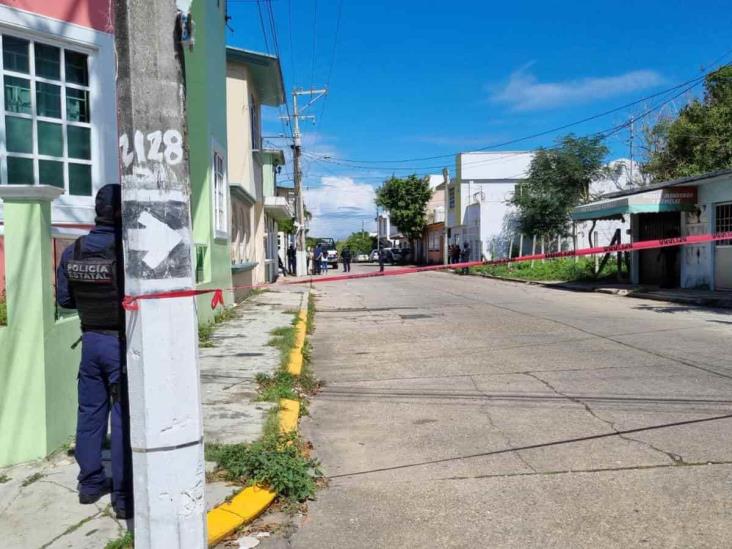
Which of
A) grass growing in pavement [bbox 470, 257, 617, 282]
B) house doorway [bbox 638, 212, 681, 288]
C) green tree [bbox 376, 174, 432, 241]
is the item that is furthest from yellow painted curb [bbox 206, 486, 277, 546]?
green tree [bbox 376, 174, 432, 241]

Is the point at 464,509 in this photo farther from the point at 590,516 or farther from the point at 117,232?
the point at 117,232

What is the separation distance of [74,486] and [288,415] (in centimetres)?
211

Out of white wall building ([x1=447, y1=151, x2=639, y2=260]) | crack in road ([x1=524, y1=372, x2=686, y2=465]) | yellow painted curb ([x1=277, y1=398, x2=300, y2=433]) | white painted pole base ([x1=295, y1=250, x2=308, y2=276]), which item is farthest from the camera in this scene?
white wall building ([x1=447, y1=151, x2=639, y2=260])

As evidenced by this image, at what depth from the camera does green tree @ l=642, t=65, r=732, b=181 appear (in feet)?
91.5

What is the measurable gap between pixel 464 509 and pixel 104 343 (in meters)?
2.45

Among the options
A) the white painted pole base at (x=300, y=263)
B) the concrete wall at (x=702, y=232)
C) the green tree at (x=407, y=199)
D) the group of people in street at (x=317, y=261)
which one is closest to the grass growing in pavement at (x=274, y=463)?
the concrete wall at (x=702, y=232)

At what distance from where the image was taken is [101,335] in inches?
146

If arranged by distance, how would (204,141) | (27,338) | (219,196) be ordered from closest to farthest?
(27,338) → (204,141) → (219,196)

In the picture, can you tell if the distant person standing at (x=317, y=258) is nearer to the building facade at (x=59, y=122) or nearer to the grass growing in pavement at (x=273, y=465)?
the building facade at (x=59, y=122)

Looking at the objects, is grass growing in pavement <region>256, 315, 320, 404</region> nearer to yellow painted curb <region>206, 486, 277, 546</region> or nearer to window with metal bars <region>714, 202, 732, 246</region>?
yellow painted curb <region>206, 486, 277, 546</region>

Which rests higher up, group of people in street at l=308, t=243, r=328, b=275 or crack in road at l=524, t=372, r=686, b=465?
group of people in street at l=308, t=243, r=328, b=275

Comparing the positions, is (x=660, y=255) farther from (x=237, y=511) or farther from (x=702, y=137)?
(x=237, y=511)

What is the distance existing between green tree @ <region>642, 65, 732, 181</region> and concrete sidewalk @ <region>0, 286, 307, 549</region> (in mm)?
26946

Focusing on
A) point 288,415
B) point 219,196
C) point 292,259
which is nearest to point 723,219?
point 219,196
